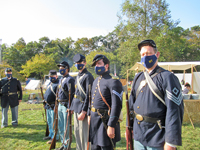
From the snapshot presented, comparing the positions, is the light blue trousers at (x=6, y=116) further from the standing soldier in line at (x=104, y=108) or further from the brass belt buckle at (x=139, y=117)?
the brass belt buckle at (x=139, y=117)

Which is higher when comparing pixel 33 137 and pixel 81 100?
pixel 81 100

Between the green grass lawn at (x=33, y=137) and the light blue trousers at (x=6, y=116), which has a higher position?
the light blue trousers at (x=6, y=116)

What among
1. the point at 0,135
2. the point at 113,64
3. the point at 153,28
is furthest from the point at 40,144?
the point at 113,64

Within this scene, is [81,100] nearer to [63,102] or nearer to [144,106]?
[63,102]

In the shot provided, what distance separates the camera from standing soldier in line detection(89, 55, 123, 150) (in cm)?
272

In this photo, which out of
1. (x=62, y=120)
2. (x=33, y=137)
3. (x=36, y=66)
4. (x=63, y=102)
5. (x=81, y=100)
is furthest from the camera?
(x=36, y=66)

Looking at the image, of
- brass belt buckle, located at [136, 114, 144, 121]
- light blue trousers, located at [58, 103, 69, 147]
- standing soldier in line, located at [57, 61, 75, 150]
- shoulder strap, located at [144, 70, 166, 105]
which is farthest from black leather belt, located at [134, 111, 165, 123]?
light blue trousers, located at [58, 103, 69, 147]

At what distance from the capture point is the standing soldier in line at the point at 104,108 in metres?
2.72

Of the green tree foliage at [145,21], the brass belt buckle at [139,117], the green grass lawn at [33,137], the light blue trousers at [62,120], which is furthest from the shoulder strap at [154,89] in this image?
the green tree foliage at [145,21]

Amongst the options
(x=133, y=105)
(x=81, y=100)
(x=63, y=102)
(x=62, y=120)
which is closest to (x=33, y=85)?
(x=62, y=120)

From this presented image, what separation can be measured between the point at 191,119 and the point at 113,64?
39.0m

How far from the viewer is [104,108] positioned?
295 centimetres

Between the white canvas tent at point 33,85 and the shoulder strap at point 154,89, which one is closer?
the shoulder strap at point 154,89

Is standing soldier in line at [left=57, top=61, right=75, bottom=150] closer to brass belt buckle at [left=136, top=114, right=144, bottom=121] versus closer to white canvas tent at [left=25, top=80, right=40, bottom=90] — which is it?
brass belt buckle at [left=136, top=114, right=144, bottom=121]
